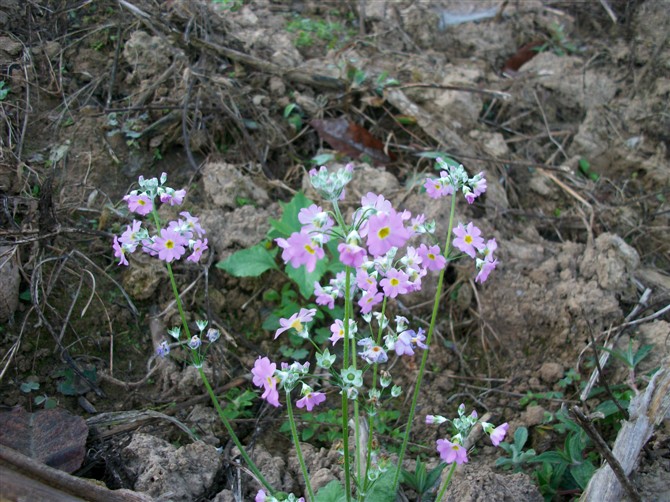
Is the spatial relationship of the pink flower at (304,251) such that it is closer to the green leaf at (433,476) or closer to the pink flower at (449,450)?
the pink flower at (449,450)

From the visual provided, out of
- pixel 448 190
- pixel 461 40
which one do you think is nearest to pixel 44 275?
pixel 448 190

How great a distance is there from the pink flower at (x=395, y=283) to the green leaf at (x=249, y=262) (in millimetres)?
1316

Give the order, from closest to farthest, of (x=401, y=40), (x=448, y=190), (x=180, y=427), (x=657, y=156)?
(x=448, y=190), (x=180, y=427), (x=657, y=156), (x=401, y=40)

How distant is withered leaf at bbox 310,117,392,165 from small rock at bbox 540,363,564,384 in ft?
5.50

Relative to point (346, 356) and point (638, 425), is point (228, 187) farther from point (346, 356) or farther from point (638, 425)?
point (638, 425)

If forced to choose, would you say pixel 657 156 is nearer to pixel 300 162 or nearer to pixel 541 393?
pixel 541 393

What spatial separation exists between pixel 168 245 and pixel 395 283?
0.83 meters

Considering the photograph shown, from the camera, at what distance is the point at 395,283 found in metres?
1.96

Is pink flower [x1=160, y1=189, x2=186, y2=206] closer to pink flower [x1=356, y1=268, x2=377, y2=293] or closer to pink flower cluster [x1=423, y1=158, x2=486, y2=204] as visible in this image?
pink flower [x1=356, y1=268, x2=377, y2=293]

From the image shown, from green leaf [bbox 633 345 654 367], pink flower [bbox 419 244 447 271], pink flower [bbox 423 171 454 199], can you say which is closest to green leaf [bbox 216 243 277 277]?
pink flower [bbox 423 171 454 199]

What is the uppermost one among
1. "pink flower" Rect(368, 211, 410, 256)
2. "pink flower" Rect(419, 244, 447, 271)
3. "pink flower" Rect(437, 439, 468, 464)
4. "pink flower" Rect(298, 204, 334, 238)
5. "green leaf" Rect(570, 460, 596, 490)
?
"pink flower" Rect(368, 211, 410, 256)

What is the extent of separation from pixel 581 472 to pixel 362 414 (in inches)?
37.0

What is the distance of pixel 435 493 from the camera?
2.51m

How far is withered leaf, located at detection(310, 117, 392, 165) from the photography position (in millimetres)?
3945
